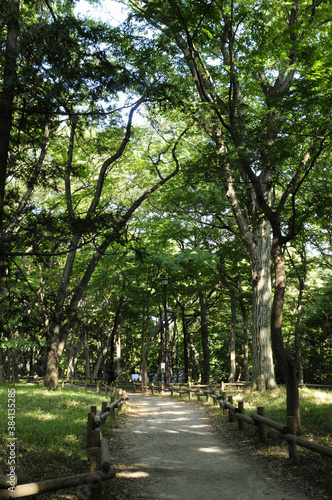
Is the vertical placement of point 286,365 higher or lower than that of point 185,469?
higher

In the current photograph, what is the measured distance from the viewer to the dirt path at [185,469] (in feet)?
18.2

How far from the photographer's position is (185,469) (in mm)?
6723

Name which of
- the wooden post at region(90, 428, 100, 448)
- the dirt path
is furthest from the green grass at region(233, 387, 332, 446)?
the wooden post at region(90, 428, 100, 448)

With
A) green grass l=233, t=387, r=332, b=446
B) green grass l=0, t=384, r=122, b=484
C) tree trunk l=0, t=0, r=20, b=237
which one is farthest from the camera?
green grass l=233, t=387, r=332, b=446

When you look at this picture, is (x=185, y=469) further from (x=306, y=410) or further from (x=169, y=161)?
(x=169, y=161)

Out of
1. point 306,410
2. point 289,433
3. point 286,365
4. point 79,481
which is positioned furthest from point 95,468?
point 306,410

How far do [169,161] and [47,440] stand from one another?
50.8ft

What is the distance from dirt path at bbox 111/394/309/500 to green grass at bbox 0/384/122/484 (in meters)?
0.77

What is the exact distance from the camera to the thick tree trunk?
559 inches

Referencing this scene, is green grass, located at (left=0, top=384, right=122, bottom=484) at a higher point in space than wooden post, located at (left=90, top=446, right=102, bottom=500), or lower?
lower

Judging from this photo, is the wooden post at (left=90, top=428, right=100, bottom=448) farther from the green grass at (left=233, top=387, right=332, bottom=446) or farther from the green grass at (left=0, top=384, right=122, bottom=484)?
the green grass at (left=233, top=387, right=332, bottom=446)

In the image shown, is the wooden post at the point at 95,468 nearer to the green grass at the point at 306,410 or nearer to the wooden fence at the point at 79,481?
the wooden fence at the point at 79,481

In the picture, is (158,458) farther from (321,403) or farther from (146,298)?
(146,298)

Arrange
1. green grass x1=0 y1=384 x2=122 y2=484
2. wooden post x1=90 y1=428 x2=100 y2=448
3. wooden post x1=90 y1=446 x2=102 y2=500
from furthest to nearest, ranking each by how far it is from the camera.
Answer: wooden post x1=90 y1=428 x2=100 y2=448 < green grass x1=0 y1=384 x2=122 y2=484 < wooden post x1=90 y1=446 x2=102 y2=500
